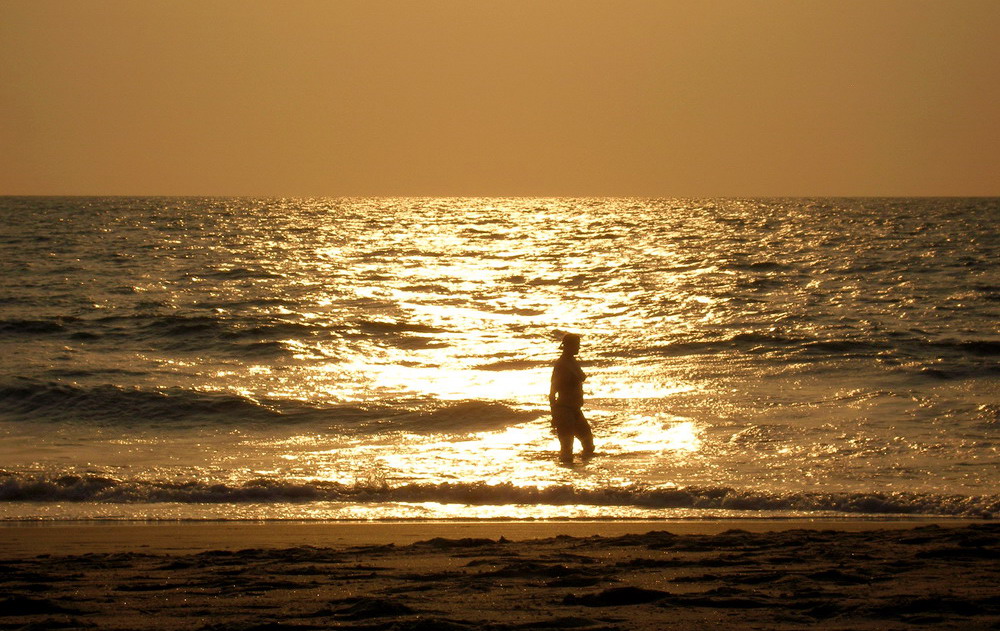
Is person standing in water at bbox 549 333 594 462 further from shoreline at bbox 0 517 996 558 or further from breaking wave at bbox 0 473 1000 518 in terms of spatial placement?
shoreline at bbox 0 517 996 558

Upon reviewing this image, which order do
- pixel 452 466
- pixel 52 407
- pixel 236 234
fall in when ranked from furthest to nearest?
pixel 236 234
pixel 52 407
pixel 452 466

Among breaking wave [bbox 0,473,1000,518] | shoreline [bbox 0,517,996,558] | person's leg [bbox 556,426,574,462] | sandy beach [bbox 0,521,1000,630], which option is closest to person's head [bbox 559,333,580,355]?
person's leg [bbox 556,426,574,462]

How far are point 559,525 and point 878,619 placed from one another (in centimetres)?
376

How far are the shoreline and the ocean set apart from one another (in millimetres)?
282

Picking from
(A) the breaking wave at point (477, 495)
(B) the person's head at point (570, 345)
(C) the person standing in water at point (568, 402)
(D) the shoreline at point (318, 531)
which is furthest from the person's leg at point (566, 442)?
(D) the shoreline at point (318, 531)

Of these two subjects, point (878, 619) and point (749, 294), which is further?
point (749, 294)

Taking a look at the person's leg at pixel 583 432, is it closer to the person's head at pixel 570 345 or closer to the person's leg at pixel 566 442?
the person's leg at pixel 566 442

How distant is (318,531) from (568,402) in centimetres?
353

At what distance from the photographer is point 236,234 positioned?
53750mm

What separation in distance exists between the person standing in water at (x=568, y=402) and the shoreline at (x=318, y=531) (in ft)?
7.82

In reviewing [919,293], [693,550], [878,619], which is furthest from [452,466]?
[919,293]

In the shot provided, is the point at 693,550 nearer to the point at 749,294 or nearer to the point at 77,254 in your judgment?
the point at 749,294

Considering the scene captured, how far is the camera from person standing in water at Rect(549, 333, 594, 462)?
35.9ft

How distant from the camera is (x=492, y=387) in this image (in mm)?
16391
